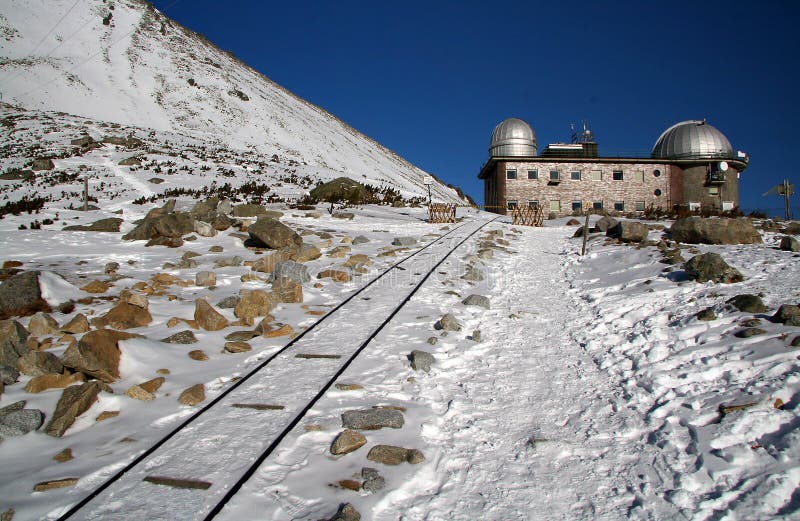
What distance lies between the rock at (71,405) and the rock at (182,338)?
6.31ft

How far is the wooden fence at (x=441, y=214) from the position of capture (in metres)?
28.2

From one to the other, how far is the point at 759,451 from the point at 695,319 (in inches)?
162

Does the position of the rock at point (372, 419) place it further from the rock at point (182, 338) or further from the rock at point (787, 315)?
the rock at point (787, 315)

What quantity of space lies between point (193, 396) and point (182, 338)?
2387mm

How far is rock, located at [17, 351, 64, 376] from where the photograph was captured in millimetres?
7031

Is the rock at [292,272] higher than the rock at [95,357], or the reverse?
the rock at [292,272]

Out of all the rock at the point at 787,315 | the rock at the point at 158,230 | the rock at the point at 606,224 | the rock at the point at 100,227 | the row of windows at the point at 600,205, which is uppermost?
the row of windows at the point at 600,205

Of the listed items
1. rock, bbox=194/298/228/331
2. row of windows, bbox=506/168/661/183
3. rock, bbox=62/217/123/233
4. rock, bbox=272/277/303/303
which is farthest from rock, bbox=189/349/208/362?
row of windows, bbox=506/168/661/183

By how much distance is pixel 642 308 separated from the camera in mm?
10008

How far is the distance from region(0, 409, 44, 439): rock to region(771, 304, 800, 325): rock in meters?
10.9

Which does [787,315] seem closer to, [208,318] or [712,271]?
[712,271]

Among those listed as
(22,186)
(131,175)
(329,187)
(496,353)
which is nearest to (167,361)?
(496,353)

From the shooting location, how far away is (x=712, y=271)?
10.6 m

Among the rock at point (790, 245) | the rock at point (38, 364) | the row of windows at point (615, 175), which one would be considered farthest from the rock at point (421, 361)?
the row of windows at point (615, 175)
